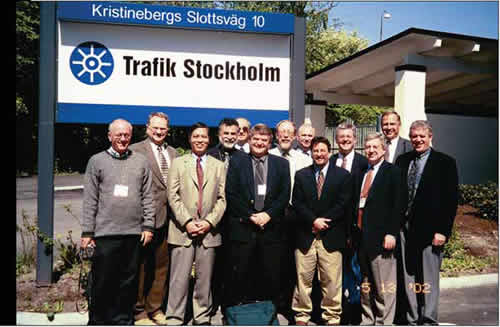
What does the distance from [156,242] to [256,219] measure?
3.80 ft

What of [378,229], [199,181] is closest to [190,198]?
[199,181]

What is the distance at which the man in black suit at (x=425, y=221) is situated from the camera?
4426 mm

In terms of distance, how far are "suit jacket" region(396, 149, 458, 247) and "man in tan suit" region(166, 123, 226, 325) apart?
200 cm

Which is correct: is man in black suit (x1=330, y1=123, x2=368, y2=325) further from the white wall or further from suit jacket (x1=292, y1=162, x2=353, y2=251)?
the white wall

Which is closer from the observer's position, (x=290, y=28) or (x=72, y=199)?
(x=290, y=28)

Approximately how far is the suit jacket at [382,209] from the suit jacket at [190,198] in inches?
59.0

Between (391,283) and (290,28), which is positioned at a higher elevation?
(290,28)

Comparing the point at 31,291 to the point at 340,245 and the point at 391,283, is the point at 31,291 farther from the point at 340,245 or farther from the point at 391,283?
the point at 391,283

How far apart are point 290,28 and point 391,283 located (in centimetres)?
339

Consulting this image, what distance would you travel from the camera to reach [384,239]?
4410 millimetres

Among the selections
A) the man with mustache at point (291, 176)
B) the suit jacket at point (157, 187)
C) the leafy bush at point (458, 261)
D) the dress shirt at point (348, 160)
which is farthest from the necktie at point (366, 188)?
the leafy bush at point (458, 261)

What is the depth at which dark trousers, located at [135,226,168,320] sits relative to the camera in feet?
15.1

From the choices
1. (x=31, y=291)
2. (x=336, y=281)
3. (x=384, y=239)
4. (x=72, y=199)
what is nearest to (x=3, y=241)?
(x=31, y=291)

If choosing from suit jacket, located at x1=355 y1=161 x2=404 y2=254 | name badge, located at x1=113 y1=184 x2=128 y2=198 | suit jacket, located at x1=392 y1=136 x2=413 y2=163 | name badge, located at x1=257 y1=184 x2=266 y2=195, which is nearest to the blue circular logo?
name badge, located at x1=113 y1=184 x2=128 y2=198
